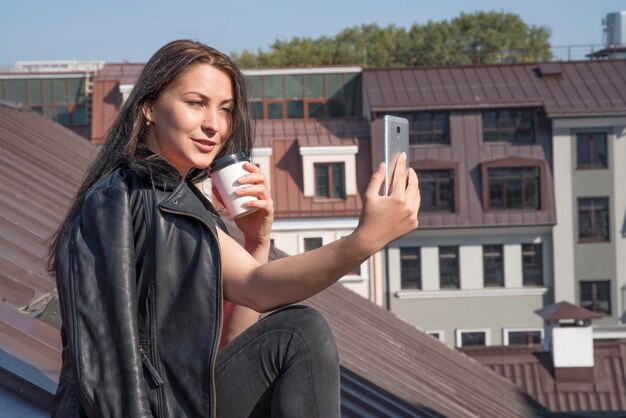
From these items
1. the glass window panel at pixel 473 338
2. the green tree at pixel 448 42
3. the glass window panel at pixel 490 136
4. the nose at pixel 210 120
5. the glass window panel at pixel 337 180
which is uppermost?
the green tree at pixel 448 42

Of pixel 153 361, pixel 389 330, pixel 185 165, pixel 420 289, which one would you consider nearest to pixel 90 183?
pixel 185 165

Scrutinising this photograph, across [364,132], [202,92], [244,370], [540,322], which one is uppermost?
[364,132]

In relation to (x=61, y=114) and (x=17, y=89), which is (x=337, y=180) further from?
(x=17, y=89)

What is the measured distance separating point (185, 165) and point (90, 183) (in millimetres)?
249

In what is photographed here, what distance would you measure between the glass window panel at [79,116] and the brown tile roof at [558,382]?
21.7 metres

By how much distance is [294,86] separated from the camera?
36906mm

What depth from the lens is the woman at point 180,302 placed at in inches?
110

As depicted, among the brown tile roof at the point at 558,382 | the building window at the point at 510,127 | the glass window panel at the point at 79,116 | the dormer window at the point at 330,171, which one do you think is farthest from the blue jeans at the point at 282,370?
the glass window panel at the point at 79,116

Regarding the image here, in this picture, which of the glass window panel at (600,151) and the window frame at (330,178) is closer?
the glass window panel at (600,151)

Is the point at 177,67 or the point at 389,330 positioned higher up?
the point at 177,67

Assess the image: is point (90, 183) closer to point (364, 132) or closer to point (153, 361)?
point (153, 361)

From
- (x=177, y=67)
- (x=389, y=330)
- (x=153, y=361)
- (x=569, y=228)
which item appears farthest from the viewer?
(x=569, y=228)

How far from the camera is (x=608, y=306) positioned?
34.3 metres

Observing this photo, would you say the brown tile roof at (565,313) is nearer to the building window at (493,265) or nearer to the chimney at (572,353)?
the chimney at (572,353)
